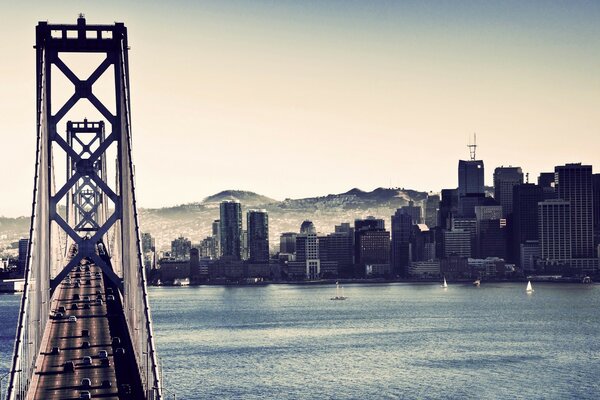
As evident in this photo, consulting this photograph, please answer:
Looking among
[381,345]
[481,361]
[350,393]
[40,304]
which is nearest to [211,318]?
[381,345]

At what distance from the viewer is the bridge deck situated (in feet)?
111

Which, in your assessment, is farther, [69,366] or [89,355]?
[89,355]

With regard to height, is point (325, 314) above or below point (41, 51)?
below

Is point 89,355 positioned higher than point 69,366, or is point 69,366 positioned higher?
point 89,355

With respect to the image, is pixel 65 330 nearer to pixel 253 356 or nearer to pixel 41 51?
pixel 41 51

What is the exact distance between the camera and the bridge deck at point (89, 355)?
111ft

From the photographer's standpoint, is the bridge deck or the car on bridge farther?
the car on bridge

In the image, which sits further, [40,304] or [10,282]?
[10,282]

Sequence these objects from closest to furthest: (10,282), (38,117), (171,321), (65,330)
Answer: (38,117), (65,330), (171,321), (10,282)

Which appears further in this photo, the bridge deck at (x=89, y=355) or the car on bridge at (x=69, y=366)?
the car on bridge at (x=69, y=366)

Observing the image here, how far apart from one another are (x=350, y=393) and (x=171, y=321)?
54609 millimetres

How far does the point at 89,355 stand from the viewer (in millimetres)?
40094

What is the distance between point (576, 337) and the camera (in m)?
102

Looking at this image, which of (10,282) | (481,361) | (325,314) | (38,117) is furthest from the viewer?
(10,282)
